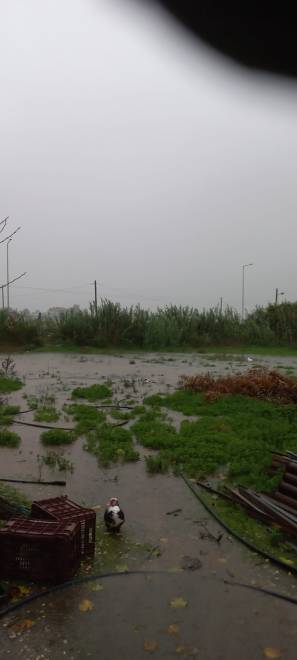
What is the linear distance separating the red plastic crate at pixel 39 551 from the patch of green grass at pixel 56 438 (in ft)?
9.85

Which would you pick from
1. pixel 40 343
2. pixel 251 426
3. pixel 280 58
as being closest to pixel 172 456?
pixel 251 426

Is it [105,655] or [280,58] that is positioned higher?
[280,58]

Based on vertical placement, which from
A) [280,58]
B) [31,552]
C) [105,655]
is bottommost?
[105,655]

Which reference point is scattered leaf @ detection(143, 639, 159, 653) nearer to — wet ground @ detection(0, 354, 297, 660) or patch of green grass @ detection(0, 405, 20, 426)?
wet ground @ detection(0, 354, 297, 660)

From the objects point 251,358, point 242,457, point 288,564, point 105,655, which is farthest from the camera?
point 251,358

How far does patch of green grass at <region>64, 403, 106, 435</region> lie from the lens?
6.83 m

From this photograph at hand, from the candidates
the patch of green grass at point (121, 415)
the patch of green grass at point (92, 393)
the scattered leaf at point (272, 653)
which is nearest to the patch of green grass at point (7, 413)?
the patch of green grass at point (92, 393)

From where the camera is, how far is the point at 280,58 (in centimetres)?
110

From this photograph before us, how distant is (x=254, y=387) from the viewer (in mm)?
8727

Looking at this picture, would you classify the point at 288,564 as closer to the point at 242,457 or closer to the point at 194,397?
the point at 242,457

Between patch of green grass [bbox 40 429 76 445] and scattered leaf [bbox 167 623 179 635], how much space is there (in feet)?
12.0

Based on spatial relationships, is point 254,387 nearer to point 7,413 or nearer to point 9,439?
point 7,413

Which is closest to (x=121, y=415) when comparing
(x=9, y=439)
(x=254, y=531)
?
(x=9, y=439)

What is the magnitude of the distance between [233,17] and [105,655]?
287 cm
